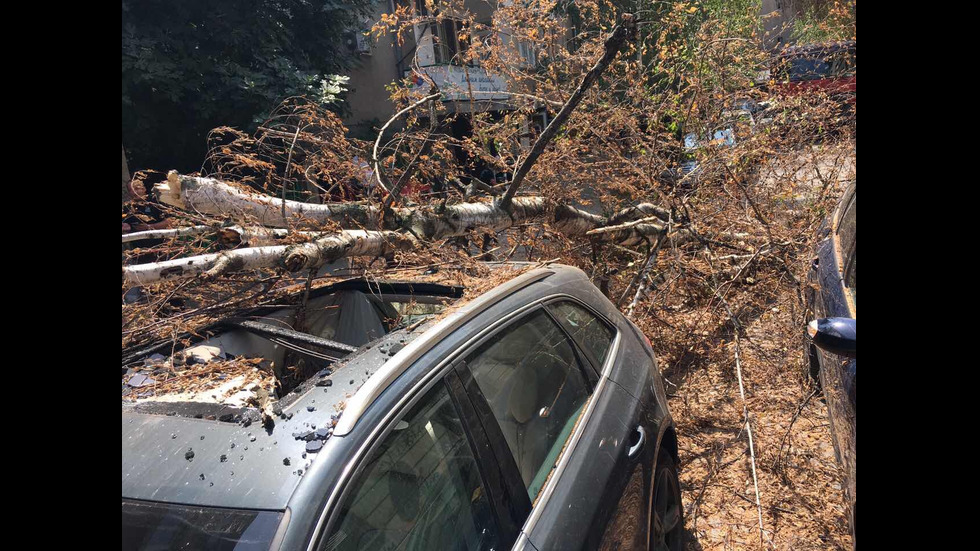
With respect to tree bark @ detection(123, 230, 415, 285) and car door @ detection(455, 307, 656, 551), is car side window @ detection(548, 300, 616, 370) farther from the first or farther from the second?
tree bark @ detection(123, 230, 415, 285)

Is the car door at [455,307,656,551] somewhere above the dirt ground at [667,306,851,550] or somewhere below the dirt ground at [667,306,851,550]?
above

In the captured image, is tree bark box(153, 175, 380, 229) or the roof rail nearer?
the roof rail

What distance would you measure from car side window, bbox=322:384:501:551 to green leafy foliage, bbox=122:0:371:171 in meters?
8.48

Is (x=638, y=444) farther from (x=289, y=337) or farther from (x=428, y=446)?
(x=289, y=337)

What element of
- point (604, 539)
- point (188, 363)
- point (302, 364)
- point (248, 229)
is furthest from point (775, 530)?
point (248, 229)

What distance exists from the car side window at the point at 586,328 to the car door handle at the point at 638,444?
12.1 inches

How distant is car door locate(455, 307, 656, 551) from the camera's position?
1.77 meters

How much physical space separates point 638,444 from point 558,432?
41 cm

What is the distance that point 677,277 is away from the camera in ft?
17.1

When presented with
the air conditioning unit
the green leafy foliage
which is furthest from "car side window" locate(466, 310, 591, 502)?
the air conditioning unit

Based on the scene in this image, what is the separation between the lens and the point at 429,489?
152 cm

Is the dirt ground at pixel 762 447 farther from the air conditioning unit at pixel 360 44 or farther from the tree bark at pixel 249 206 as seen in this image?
the air conditioning unit at pixel 360 44

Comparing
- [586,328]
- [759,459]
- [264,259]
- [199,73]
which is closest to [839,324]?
[586,328]

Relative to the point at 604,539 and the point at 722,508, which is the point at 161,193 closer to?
the point at 604,539
